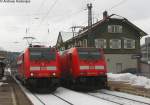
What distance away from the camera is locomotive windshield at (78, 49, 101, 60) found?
89.2 ft

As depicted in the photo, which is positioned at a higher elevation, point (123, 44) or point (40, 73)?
point (123, 44)

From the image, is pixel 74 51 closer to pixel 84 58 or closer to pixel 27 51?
pixel 84 58

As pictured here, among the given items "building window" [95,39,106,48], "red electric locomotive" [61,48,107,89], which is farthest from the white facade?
"red electric locomotive" [61,48,107,89]

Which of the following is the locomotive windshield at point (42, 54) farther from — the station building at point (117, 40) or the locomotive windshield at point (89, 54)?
the station building at point (117, 40)

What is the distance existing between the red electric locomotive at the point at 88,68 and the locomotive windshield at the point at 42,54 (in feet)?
4.79

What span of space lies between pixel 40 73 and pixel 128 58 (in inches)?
1751

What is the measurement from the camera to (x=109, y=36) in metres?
69.8

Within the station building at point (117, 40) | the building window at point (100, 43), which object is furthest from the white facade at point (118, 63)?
the building window at point (100, 43)

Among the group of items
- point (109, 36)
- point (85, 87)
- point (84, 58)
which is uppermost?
point (109, 36)

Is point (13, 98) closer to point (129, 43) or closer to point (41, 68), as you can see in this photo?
point (41, 68)

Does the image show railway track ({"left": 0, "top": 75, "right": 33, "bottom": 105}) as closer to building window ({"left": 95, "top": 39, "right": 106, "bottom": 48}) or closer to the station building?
the station building

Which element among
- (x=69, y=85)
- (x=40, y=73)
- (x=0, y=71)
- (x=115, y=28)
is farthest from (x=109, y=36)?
(x=40, y=73)

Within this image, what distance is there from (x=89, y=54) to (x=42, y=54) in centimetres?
293

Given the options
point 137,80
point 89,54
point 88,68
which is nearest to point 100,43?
point 137,80
